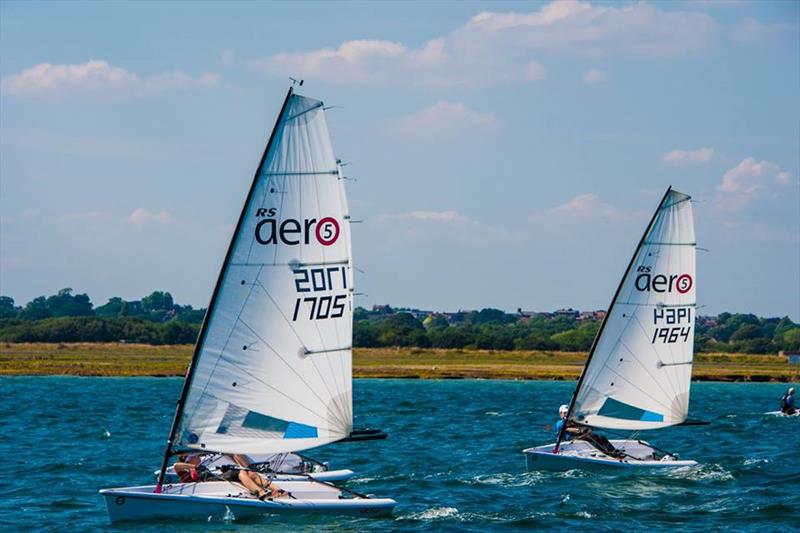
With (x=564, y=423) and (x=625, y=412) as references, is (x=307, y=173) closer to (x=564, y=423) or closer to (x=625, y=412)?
(x=564, y=423)

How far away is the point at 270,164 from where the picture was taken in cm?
3228

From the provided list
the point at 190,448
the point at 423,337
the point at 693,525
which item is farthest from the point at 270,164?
the point at 423,337

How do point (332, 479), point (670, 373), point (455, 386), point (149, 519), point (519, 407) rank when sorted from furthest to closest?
point (455, 386), point (519, 407), point (670, 373), point (332, 479), point (149, 519)

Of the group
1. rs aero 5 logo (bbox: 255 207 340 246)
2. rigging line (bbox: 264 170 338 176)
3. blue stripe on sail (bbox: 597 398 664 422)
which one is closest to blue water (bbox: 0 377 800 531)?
blue stripe on sail (bbox: 597 398 664 422)

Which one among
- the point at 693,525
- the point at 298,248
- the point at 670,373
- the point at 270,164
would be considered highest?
the point at 270,164

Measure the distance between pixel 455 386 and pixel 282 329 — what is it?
284ft

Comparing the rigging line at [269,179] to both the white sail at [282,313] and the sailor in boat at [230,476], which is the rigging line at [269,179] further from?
the sailor in boat at [230,476]

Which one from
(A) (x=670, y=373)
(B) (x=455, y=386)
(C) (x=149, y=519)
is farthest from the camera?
(B) (x=455, y=386)

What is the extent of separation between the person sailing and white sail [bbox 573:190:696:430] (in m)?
0.43

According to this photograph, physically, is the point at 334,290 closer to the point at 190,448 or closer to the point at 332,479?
the point at 190,448

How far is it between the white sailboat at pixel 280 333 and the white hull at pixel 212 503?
3cm

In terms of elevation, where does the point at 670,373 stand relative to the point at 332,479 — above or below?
above

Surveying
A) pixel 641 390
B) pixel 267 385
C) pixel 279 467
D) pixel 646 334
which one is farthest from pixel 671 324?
pixel 267 385

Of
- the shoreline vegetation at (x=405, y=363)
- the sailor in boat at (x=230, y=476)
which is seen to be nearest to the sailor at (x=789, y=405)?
the shoreline vegetation at (x=405, y=363)
